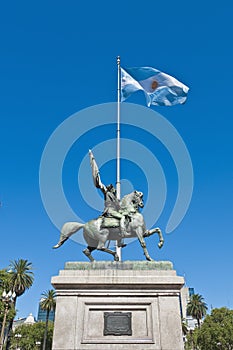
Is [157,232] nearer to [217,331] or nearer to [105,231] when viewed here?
[105,231]

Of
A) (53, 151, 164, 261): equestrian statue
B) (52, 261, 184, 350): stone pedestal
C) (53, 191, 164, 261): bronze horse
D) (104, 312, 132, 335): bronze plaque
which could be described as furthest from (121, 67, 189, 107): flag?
(104, 312, 132, 335): bronze plaque

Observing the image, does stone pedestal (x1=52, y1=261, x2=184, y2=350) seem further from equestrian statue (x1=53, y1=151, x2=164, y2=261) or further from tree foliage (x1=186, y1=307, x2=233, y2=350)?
tree foliage (x1=186, y1=307, x2=233, y2=350)

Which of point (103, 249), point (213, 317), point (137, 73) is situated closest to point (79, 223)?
point (103, 249)

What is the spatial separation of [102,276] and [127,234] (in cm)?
172

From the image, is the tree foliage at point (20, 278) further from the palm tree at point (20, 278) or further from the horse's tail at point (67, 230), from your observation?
the horse's tail at point (67, 230)

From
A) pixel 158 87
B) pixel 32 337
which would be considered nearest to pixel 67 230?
pixel 158 87

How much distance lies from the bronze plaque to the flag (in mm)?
11387

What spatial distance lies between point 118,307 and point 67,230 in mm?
3107

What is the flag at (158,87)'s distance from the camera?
1730 cm

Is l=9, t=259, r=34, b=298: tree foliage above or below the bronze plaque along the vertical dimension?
A: above

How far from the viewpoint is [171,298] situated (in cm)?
993

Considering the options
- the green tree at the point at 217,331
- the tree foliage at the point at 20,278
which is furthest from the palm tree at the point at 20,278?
the green tree at the point at 217,331

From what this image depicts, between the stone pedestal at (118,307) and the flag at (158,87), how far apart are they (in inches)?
386

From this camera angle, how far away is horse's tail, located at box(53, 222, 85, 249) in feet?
37.0
